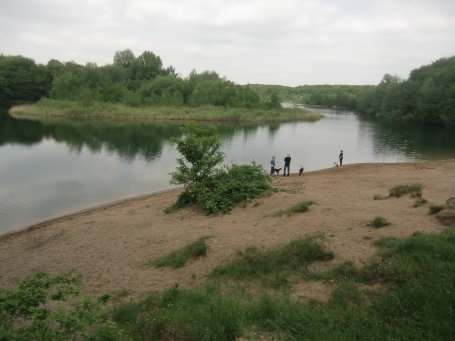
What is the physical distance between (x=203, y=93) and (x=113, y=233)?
259ft

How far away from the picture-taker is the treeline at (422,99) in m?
69.9

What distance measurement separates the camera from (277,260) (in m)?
8.62

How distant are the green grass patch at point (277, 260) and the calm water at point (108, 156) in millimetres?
12257

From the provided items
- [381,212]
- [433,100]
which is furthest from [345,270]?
[433,100]

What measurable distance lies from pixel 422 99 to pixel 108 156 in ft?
238

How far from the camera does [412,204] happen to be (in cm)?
1202

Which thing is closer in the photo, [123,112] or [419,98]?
[123,112]

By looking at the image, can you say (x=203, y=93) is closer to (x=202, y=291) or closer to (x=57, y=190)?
(x=57, y=190)

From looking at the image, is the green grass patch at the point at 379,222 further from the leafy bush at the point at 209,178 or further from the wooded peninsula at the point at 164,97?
the wooded peninsula at the point at 164,97

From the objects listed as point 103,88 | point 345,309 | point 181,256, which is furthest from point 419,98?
point 345,309

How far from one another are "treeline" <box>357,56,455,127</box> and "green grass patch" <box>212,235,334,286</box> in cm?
7072

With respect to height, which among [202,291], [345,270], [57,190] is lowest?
[57,190]

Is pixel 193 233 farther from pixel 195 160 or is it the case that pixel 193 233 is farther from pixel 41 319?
pixel 41 319

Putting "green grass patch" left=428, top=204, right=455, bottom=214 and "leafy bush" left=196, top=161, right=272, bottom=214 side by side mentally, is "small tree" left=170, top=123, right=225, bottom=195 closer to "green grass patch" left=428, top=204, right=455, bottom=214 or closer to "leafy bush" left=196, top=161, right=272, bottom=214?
"leafy bush" left=196, top=161, right=272, bottom=214
